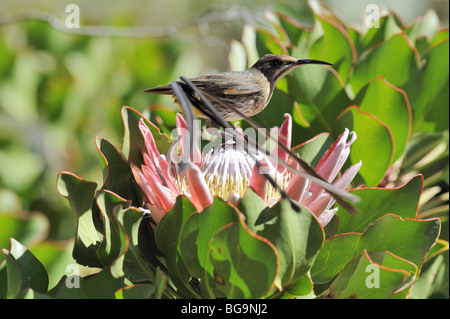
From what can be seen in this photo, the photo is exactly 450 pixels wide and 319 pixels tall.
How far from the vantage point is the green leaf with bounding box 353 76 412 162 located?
79cm

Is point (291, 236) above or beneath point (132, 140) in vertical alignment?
beneath

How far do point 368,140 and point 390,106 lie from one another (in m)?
0.08

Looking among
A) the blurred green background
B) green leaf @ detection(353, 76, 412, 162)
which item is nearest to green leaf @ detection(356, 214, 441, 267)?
green leaf @ detection(353, 76, 412, 162)

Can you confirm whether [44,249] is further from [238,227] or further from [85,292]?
[238,227]

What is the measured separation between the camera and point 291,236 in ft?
1.77

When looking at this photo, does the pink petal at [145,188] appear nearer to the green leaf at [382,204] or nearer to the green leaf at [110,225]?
the green leaf at [110,225]

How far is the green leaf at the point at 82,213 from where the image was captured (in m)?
0.63

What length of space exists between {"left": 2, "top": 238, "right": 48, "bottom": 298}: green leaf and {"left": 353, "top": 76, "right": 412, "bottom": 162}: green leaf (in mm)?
503

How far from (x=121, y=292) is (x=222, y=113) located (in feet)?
0.68

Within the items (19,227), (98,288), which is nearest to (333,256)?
(98,288)

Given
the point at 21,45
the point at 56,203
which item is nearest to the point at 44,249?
the point at 56,203

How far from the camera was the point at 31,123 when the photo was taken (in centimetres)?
206

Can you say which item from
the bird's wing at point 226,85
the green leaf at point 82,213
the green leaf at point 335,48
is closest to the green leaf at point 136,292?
the green leaf at point 82,213

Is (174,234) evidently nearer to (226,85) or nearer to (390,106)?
(226,85)
